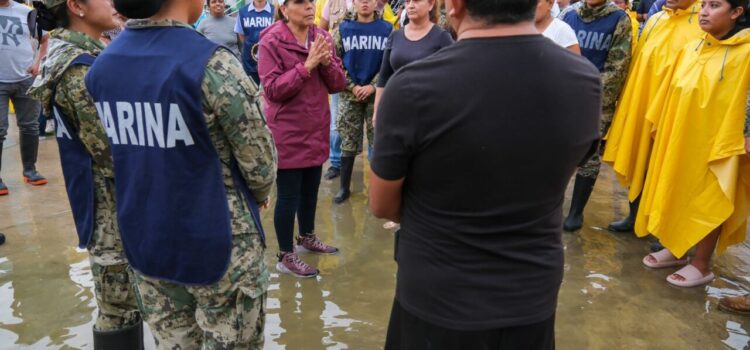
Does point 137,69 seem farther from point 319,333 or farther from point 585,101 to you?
point 319,333

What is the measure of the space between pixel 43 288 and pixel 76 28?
2024mm

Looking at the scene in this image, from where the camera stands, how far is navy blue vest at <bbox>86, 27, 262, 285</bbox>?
1552 mm

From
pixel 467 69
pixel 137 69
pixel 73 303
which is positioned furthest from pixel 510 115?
pixel 73 303

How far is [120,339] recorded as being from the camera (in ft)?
7.75

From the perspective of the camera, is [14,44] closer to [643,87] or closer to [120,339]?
[120,339]

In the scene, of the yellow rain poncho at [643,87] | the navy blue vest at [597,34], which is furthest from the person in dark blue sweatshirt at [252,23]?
the yellow rain poncho at [643,87]

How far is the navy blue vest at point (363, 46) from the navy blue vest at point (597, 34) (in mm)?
1612

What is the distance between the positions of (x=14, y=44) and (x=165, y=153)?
4.50 meters

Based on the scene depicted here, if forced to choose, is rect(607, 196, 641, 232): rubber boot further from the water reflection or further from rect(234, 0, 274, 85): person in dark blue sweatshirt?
rect(234, 0, 274, 85): person in dark blue sweatshirt

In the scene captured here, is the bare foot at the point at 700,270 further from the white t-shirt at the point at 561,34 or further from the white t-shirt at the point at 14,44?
the white t-shirt at the point at 14,44

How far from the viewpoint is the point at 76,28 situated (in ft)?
7.13

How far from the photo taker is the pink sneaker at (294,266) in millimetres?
3582

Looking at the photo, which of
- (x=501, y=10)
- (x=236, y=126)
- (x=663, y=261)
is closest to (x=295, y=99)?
(x=236, y=126)

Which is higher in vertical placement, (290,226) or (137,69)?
(137,69)
